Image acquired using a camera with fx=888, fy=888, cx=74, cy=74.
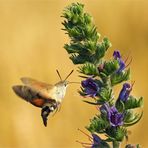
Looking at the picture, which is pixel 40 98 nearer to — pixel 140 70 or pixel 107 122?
pixel 107 122

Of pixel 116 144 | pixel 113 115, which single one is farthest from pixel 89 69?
pixel 116 144

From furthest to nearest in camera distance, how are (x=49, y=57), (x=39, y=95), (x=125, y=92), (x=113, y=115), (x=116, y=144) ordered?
(x=49, y=57), (x=39, y=95), (x=125, y=92), (x=116, y=144), (x=113, y=115)

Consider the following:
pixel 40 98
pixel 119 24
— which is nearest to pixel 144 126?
pixel 119 24

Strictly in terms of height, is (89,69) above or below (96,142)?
above

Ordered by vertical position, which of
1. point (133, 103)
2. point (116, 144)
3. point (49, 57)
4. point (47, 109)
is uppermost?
point (49, 57)

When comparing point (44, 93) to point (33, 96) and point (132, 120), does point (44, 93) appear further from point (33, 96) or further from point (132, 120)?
point (132, 120)

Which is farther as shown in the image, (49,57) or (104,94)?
(49,57)
